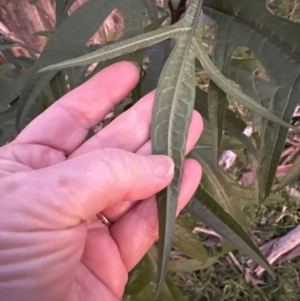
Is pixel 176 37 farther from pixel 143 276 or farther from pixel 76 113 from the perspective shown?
pixel 143 276

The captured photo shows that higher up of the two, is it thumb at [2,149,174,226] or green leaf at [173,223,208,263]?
thumb at [2,149,174,226]

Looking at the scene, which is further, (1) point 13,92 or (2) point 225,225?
(1) point 13,92

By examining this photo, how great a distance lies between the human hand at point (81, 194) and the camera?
520mm

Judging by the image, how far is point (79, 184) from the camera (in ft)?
1.70

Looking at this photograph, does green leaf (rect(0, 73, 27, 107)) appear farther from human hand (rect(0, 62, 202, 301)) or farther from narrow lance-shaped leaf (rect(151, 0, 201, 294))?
narrow lance-shaped leaf (rect(151, 0, 201, 294))

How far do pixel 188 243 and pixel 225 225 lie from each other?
189 millimetres

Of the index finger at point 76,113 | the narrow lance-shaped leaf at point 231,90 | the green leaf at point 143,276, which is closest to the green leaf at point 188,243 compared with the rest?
the green leaf at point 143,276

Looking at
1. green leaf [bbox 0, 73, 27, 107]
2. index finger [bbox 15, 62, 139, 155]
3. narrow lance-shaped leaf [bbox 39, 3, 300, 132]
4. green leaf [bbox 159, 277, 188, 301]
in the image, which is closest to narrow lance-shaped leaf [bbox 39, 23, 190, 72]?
narrow lance-shaped leaf [bbox 39, 3, 300, 132]

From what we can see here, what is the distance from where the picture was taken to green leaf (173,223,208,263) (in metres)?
0.73

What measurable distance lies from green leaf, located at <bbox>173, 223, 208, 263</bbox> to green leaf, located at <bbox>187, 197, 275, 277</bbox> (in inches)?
5.7

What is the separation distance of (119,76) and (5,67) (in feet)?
0.87

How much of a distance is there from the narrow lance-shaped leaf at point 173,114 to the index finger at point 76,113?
116mm

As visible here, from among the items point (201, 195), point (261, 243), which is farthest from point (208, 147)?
point (261, 243)

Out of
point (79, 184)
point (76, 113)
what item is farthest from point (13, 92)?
point (79, 184)
